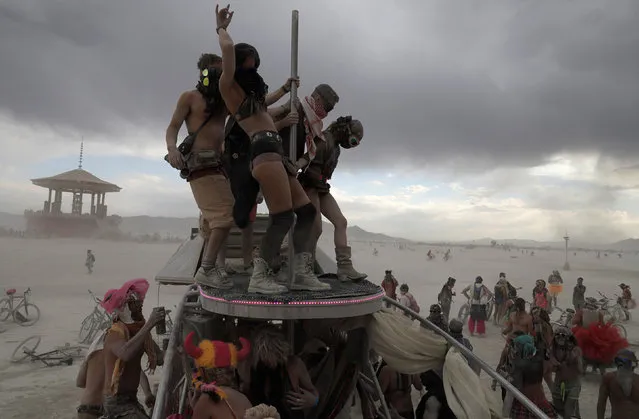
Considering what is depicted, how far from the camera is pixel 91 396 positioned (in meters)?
4.28

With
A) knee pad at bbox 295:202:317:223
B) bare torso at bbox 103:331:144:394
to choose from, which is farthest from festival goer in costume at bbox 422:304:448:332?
bare torso at bbox 103:331:144:394

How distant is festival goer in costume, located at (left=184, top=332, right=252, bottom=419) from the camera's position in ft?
9.31

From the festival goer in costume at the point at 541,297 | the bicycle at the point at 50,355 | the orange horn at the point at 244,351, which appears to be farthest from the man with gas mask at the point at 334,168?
the festival goer in costume at the point at 541,297

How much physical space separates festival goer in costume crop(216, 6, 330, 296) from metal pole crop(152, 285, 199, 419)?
28.4 inches

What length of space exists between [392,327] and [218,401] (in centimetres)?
194

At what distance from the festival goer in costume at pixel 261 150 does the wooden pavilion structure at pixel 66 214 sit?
44950mm

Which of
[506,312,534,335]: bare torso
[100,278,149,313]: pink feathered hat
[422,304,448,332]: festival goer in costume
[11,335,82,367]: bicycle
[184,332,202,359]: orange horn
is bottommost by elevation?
[11,335,82,367]: bicycle

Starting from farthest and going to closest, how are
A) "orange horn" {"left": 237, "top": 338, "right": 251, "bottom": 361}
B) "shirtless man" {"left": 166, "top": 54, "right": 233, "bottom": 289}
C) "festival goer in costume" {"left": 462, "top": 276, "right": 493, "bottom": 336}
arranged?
1. "festival goer in costume" {"left": 462, "top": 276, "right": 493, "bottom": 336}
2. "shirtless man" {"left": 166, "top": 54, "right": 233, "bottom": 289}
3. "orange horn" {"left": 237, "top": 338, "right": 251, "bottom": 361}

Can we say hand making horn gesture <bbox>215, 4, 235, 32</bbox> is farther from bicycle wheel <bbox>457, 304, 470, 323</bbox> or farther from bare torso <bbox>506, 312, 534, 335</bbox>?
bicycle wheel <bbox>457, 304, 470, 323</bbox>

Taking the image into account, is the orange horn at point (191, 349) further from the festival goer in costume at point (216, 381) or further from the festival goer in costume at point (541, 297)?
the festival goer in costume at point (541, 297)

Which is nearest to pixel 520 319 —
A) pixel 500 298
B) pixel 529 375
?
pixel 529 375

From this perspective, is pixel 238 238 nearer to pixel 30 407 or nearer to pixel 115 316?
pixel 115 316

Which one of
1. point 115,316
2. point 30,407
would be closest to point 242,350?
point 115,316

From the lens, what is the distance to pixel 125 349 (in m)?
3.87
